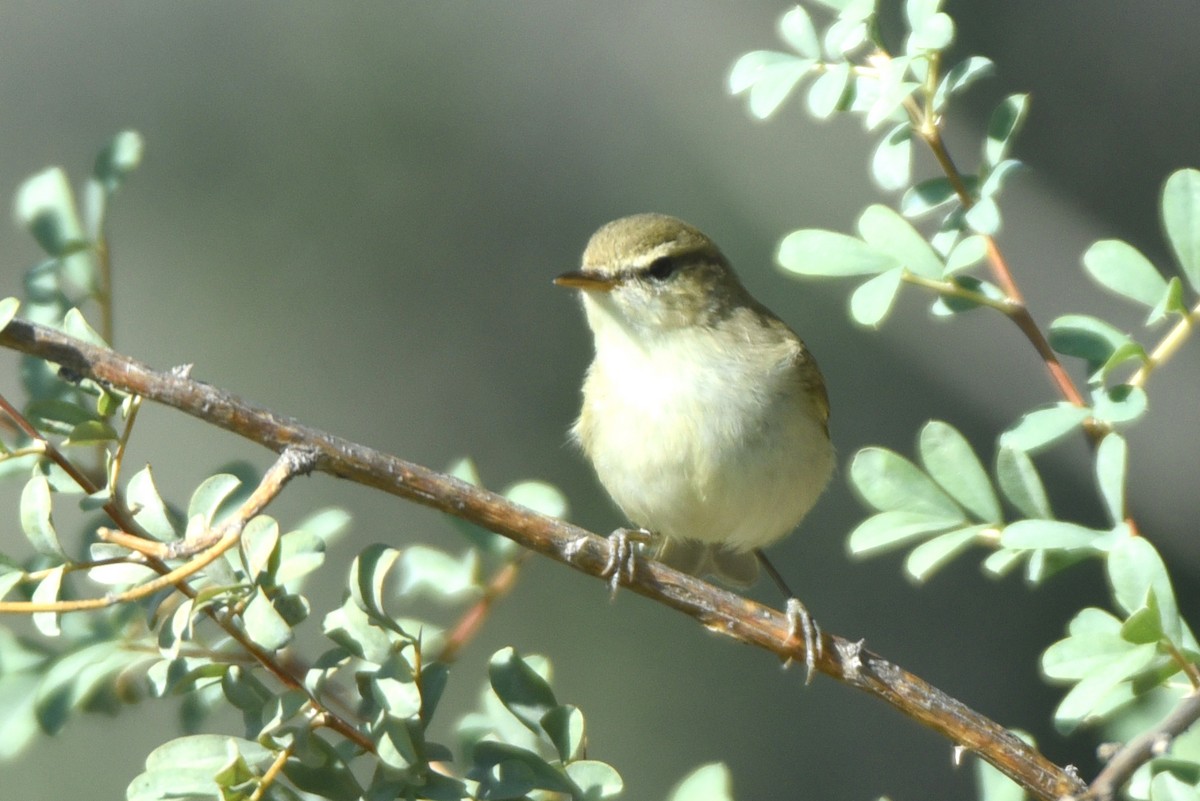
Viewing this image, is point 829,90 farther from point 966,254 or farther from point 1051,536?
point 1051,536

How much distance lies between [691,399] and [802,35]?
1153mm

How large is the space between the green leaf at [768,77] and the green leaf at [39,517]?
887 mm

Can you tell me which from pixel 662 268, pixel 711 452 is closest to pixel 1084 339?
pixel 711 452

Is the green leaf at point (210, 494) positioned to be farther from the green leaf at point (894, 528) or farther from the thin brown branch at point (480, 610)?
the green leaf at point (894, 528)

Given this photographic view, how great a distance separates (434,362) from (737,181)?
1.41 meters

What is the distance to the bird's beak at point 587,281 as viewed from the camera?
270cm

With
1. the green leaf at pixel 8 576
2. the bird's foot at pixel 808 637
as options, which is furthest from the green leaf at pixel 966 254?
the green leaf at pixel 8 576

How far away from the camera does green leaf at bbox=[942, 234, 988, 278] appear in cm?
145

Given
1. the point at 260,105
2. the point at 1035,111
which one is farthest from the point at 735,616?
the point at 260,105

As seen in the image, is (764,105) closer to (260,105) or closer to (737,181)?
(737,181)

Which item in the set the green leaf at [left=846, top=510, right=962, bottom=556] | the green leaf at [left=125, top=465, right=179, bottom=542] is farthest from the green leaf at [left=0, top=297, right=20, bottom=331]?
the green leaf at [left=846, top=510, right=962, bottom=556]

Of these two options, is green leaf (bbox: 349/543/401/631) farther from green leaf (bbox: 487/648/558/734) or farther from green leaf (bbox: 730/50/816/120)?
green leaf (bbox: 730/50/816/120)

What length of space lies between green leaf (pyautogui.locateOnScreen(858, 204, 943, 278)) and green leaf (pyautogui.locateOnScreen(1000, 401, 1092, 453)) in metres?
0.19

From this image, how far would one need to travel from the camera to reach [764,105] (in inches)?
63.4
